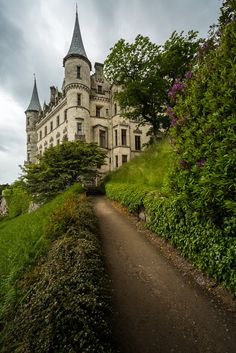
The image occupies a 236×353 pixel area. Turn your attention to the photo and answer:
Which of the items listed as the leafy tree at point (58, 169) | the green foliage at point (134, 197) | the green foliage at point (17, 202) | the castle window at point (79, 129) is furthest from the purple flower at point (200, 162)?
the castle window at point (79, 129)

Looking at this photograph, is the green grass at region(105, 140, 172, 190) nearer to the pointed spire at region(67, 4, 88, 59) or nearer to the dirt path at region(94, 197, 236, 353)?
the dirt path at region(94, 197, 236, 353)

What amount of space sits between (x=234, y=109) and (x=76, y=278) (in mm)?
4486

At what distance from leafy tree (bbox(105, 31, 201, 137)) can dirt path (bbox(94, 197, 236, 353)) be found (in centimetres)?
1802

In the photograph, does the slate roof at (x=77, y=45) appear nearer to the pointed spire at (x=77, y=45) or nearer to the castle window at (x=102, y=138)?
the pointed spire at (x=77, y=45)

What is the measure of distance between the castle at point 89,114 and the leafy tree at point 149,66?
29.2 ft

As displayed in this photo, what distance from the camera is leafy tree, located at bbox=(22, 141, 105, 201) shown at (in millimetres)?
17859

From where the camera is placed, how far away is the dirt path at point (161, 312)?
12.0 feet

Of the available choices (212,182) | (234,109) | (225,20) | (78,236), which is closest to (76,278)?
(78,236)

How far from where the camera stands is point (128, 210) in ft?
35.4

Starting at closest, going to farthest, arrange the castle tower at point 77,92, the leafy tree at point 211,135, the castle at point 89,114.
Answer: the leafy tree at point 211,135 < the castle tower at point 77,92 < the castle at point 89,114

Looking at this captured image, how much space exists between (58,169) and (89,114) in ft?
58.9

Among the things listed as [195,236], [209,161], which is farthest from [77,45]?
[195,236]

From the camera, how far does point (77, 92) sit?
3177 cm

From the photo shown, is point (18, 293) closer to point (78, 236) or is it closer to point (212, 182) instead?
point (78, 236)
